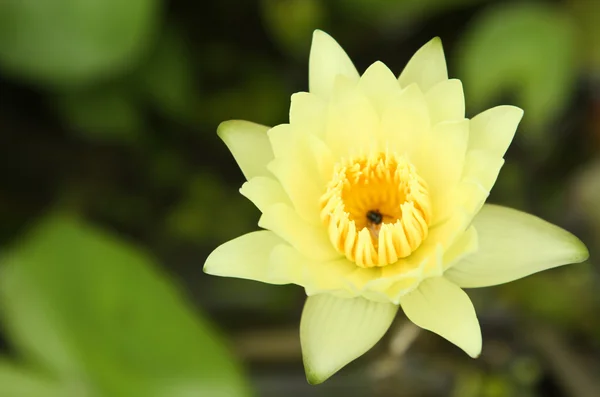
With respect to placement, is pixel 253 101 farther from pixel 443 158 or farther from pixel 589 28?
pixel 443 158

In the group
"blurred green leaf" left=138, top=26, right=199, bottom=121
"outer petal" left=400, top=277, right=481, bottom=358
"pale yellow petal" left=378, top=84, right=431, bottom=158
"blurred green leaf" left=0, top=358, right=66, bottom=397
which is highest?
"blurred green leaf" left=138, top=26, right=199, bottom=121

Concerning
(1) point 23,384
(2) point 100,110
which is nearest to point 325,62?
(1) point 23,384

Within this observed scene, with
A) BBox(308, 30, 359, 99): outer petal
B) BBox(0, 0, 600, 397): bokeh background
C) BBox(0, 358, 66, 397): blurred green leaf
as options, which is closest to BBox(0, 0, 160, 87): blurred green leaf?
BBox(0, 0, 600, 397): bokeh background

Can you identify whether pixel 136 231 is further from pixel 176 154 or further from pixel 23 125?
pixel 23 125

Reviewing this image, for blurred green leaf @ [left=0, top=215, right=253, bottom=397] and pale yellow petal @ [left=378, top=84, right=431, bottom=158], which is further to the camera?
blurred green leaf @ [left=0, top=215, right=253, bottom=397]

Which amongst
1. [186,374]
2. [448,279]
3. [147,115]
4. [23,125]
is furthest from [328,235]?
[23,125]

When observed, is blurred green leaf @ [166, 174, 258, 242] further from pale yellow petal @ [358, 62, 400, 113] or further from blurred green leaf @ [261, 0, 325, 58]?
pale yellow petal @ [358, 62, 400, 113]

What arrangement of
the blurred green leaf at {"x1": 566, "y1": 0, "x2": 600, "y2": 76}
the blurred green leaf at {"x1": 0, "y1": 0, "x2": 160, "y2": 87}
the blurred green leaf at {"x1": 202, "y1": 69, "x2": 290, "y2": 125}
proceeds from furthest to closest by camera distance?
the blurred green leaf at {"x1": 202, "y1": 69, "x2": 290, "y2": 125}
the blurred green leaf at {"x1": 566, "y1": 0, "x2": 600, "y2": 76}
the blurred green leaf at {"x1": 0, "y1": 0, "x2": 160, "y2": 87}

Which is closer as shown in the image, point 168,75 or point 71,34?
point 71,34
